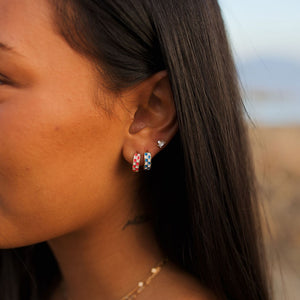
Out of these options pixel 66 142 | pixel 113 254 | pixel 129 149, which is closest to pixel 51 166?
pixel 66 142

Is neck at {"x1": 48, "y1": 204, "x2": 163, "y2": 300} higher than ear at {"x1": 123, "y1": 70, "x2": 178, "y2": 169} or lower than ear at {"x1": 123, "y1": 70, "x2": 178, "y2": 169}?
lower

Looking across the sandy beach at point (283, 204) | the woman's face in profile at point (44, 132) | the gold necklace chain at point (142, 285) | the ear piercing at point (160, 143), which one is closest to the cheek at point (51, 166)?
the woman's face in profile at point (44, 132)

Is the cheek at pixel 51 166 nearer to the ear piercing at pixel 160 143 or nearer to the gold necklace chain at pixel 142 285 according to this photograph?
the ear piercing at pixel 160 143

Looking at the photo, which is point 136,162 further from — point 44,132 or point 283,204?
point 283,204

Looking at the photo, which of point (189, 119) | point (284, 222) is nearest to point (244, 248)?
point (189, 119)

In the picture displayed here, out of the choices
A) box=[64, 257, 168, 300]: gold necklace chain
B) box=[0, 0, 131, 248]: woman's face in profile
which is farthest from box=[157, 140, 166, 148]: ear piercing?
box=[64, 257, 168, 300]: gold necklace chain

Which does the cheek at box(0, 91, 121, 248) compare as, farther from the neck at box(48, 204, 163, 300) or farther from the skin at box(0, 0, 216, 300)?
the neck at box(48, 204, 163, 300)

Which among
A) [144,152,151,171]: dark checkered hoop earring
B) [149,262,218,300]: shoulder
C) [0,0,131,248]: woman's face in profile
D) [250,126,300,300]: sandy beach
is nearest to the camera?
[0,0,131,248]: woman's face in profile

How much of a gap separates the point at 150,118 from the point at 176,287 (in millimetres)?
614

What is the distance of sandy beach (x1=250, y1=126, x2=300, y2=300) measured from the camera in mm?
3719

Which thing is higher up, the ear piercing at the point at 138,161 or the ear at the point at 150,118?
the ear at the point at 150,118

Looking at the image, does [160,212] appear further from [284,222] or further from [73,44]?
[284,222]

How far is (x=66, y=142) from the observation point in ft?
4.41

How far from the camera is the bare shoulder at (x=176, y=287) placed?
1.56 m
